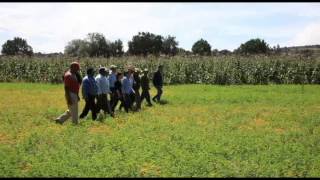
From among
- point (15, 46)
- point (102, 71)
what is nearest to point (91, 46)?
point (15, 46)

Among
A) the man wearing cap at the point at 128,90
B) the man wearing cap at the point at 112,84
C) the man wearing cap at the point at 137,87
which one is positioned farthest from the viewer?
the man wearing cap at the point at 137,87

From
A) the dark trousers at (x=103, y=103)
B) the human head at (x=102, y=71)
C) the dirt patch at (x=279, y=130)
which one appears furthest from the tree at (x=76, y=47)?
the dirt patch at (x=279, y=130)

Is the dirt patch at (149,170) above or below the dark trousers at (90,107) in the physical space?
below

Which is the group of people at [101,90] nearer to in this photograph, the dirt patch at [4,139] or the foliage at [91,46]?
the dirt patch at [4,139]

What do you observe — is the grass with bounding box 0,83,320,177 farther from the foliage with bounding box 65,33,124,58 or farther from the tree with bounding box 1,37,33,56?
the tree with bounding box 1,37,33,56

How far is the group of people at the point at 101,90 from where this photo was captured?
18.1 meters

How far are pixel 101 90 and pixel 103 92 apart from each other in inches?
4.4

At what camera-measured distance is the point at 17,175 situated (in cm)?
1030

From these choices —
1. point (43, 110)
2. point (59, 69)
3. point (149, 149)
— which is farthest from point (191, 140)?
point (59, 69)

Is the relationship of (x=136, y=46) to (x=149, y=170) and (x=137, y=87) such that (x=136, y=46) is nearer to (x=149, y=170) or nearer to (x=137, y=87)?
(x=137, y=87)

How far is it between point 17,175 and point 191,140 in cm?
558

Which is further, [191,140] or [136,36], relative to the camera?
[136,36]

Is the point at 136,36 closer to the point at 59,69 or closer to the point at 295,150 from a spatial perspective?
the point at 59,69

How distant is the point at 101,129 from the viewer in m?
17.0
